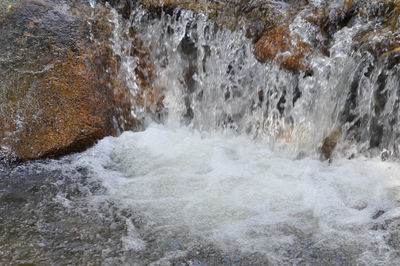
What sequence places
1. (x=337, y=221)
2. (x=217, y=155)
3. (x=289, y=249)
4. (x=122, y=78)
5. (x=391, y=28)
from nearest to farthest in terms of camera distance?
1. (x=289, y=249)
2. (x=337, y=221)
3. (x=391, y=28)
4. (x=217, y=155)
5. (x=122, y=78)

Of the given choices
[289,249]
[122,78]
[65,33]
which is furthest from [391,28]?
[65,33]

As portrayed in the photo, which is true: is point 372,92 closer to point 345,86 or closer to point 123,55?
point 345,86

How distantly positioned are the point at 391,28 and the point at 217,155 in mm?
2258

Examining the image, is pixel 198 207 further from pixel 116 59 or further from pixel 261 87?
pixel 116 59

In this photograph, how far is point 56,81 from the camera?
15.7 feet

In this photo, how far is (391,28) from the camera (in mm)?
4355

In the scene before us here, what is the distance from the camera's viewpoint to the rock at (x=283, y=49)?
4.71 metres

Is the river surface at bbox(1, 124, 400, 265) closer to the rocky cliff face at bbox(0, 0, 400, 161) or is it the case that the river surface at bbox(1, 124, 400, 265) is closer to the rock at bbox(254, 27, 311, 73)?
the rocky cliff face at bbox(0, 0, 400, 161)

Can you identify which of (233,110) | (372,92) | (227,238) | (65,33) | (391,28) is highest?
(391,28)

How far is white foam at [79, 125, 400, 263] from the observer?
3416 millimetres

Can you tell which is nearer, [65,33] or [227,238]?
[227,238]

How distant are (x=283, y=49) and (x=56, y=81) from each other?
2583mm

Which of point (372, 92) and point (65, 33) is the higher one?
point (65, 33)

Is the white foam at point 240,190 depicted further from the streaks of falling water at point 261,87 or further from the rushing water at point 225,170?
the streaks of falling water at point 261,87
